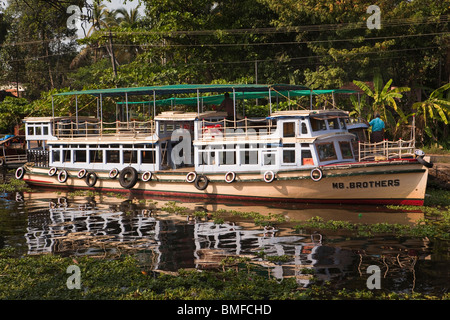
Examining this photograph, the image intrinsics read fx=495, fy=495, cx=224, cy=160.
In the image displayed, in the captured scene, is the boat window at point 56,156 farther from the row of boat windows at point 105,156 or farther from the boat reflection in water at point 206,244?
the boat reflection in water at point 206,244

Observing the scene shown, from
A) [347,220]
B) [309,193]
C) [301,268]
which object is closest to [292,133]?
[309,193]

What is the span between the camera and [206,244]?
49.1ft

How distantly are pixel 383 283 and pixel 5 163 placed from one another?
109 feet

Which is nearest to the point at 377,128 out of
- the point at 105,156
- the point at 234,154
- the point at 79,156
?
the point at 234,154

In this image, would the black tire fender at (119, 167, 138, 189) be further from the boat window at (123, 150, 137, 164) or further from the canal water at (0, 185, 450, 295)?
the canal water at (0, 185, 450, 295)

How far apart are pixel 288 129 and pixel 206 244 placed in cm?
814

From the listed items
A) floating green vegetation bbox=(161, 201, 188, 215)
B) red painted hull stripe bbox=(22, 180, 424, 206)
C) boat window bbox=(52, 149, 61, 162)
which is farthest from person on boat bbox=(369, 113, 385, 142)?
boat window bbox=(52, 149, 61, 162)

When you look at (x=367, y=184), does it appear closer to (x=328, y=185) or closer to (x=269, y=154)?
(x=328, y=185)

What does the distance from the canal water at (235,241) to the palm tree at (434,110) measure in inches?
495

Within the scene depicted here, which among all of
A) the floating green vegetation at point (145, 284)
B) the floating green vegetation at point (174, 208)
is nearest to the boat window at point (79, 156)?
the floating green vegetation at point (174, 208)

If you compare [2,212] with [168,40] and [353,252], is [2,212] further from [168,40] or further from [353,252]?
[168,40]

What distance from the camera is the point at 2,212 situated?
68.6 ft

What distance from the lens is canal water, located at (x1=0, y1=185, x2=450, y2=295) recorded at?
11.9 m
